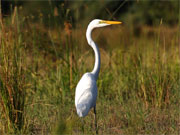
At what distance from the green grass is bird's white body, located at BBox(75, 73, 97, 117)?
0.13 m

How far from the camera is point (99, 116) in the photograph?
393cm

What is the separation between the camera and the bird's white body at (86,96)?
332 cm

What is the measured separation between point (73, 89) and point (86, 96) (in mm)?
1168

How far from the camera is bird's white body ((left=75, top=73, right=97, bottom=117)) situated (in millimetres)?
3320

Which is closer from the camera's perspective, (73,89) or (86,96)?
(86,96)

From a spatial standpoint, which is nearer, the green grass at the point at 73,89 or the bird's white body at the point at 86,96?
the green grass at the point at 73,89

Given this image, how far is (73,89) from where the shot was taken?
15.3 feet

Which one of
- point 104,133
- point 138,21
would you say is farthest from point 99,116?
point 138,21

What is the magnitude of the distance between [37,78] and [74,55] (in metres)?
0.66

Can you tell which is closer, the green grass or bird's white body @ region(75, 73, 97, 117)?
the green grass

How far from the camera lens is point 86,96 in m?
3.50

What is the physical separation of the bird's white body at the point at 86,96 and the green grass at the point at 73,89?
5.2 inches

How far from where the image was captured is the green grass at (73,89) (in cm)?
301

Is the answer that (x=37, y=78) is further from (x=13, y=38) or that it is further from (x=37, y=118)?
(x=13, y=38)
